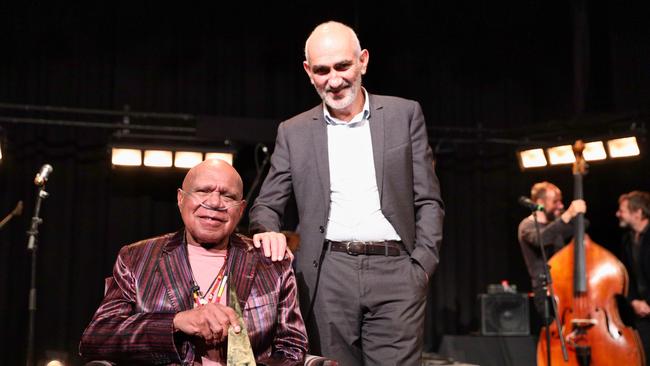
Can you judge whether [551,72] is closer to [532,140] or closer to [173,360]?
[532,140]

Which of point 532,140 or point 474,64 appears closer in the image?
point 532,140

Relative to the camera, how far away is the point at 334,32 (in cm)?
271

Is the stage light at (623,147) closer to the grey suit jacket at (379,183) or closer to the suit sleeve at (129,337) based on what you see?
the grey suit jacket at (379,183)

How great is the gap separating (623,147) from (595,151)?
268 mm

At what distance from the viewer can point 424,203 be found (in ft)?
9.37

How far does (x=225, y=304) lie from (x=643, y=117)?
5736 millimetres

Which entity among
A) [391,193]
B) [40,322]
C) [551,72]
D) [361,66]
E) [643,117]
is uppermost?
[551,72]

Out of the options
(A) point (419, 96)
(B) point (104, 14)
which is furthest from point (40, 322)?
(A) point (419, 96)

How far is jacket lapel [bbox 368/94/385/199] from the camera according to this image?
9.07ft

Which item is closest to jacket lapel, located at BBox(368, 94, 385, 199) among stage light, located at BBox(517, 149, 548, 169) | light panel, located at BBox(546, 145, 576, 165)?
light panel, located at BBox(546, 145, 576, 165)

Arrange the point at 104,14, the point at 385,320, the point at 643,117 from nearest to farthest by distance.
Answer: the point at 385,320, the point at 643,117, the point at 104,14

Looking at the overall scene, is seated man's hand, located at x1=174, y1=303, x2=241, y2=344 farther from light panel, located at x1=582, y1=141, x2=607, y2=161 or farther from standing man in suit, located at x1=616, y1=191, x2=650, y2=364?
light panel, located at x1=582, y1=141, x2=607, y2=161

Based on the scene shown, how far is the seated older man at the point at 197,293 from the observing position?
7.68 ft

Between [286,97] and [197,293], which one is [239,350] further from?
[286,97]
